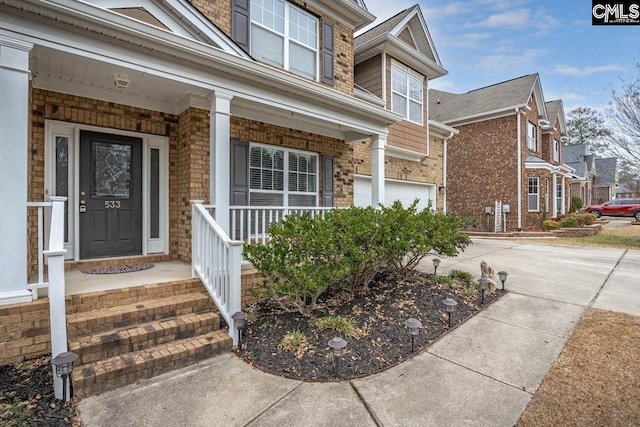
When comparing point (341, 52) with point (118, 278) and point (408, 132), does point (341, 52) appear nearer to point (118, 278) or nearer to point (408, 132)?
point (408, 132)

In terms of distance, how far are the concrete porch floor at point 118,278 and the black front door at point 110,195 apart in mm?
644

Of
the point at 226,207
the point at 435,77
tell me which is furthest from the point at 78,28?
the point at 435,77

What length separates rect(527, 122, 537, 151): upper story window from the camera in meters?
16.6

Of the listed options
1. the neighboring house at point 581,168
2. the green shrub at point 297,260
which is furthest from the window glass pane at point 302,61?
the neighboring house at point 581,168

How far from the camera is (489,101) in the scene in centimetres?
Result: 1645

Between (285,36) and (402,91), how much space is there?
4.27 m

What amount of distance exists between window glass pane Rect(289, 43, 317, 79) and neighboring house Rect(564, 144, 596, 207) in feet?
96.5

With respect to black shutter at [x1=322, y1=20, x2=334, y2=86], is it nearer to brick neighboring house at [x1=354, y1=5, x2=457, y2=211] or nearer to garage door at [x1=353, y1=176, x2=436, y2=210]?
brick neighboring house at [x1=354, y1=5, x2=457, y2=211]

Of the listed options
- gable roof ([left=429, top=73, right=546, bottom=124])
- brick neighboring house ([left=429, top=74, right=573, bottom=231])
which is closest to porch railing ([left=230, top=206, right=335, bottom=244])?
brick neighboring house ([left=429, top=74, right=573, bottom=231])

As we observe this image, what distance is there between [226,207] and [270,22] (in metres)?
4.18

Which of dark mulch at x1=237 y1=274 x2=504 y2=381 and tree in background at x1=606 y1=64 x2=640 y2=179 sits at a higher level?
tree in background at x1=606 y1=64 x2=640 y2=179

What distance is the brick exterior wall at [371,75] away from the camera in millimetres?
8938

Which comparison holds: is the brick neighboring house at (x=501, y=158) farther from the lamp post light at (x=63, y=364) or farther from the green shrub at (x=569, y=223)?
the lamp post light at (x=63, y=364)

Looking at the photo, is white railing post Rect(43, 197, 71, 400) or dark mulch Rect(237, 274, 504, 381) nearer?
white railing post Rect(43, 197, 71, 400)
